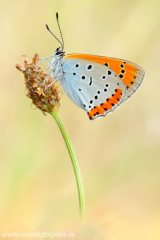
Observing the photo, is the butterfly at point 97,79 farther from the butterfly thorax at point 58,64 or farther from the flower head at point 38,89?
the flower head at point 38,89

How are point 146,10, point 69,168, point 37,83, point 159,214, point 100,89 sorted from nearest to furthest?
point 159,214 < point 37,83 < point 100,89 < point 69,168 < point 146,10

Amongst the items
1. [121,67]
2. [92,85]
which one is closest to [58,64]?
[92,85]

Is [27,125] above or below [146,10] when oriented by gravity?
below

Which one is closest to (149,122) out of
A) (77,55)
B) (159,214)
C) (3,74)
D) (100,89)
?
(100,89)

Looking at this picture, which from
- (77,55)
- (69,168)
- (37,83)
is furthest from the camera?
(69,168)

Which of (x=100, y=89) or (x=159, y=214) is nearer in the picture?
(x=159, y=214)

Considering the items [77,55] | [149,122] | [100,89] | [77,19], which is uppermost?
[77,19]

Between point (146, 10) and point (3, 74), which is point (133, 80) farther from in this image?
point (3, 74)
